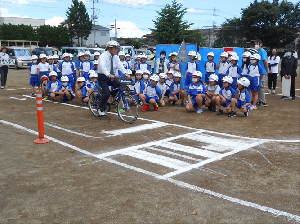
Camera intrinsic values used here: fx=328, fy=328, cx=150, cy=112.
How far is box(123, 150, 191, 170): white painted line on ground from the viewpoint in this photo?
5398 millimetres

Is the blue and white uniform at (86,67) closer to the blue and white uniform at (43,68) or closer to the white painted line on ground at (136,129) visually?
the blue and white uniform at (43,68)

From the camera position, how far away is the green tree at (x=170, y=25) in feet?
156

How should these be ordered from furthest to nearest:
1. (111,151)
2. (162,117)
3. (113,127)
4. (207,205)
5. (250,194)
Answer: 1. (162,117)
2. (113,127)
3. (111,151)
4. (250,194)
5. (207,205)

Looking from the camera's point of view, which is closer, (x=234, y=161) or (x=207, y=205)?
(x=207, y=205)

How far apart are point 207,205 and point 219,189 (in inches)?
20.9

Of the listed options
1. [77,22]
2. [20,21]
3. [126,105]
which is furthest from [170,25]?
[20,21]

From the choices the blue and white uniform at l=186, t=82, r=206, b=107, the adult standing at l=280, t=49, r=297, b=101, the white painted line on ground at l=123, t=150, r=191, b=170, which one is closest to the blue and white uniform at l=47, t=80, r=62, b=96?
the blue and white uniform at l=186, t=82, r=206, b=107

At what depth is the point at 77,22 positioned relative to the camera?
7175 centimetres

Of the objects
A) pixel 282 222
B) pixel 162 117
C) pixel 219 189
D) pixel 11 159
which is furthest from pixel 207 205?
pixel 162 117

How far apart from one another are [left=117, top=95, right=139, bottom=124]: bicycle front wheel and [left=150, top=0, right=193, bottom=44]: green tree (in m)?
40.2

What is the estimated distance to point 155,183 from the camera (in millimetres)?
4656

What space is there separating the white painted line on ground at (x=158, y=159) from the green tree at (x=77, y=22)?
6932cm

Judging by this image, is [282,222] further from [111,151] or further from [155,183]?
[111,151]

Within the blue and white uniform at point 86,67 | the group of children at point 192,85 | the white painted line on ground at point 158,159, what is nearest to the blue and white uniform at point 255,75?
the group of children at point 192,85
